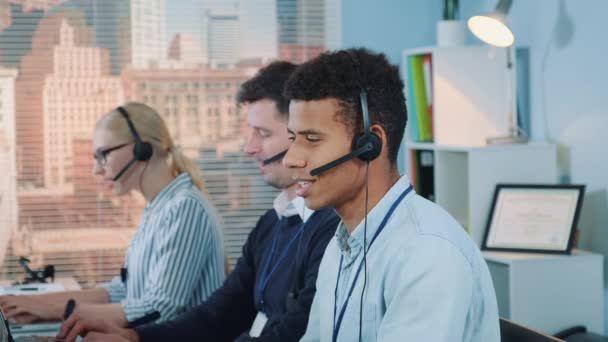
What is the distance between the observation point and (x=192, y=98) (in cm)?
422

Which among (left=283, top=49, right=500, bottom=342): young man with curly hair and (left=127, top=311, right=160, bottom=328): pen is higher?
(left=283, top=49, right=500, bottom=342): young man with curly hair

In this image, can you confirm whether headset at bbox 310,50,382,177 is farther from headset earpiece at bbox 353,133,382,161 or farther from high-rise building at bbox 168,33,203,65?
high-rise building at bbox 168,33,203,65

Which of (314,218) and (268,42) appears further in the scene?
(268,42)

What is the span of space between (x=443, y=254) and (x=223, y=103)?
2.93 metres

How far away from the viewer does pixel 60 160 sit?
4.11 m

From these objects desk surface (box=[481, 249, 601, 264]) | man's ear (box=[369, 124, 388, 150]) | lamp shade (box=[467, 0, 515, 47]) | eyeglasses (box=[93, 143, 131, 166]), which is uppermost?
lamp shade (box=[467, 0, 515, 47])

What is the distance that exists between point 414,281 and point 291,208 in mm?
1037

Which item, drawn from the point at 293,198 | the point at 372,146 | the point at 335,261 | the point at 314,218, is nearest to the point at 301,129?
the point at 372,146

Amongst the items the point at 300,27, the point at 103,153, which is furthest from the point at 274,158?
the point at 300,27

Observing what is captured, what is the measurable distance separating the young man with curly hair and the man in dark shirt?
43 centimetres

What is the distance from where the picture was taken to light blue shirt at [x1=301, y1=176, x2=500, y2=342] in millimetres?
1375

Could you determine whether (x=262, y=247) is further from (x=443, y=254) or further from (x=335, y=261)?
(x=443, y=254)

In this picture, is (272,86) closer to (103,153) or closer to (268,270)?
(268,270)

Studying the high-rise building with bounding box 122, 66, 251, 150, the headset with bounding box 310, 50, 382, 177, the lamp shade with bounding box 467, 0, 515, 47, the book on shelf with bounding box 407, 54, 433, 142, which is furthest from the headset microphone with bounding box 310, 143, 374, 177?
the high-rise building with bounding box 122, 66, 251, 150
